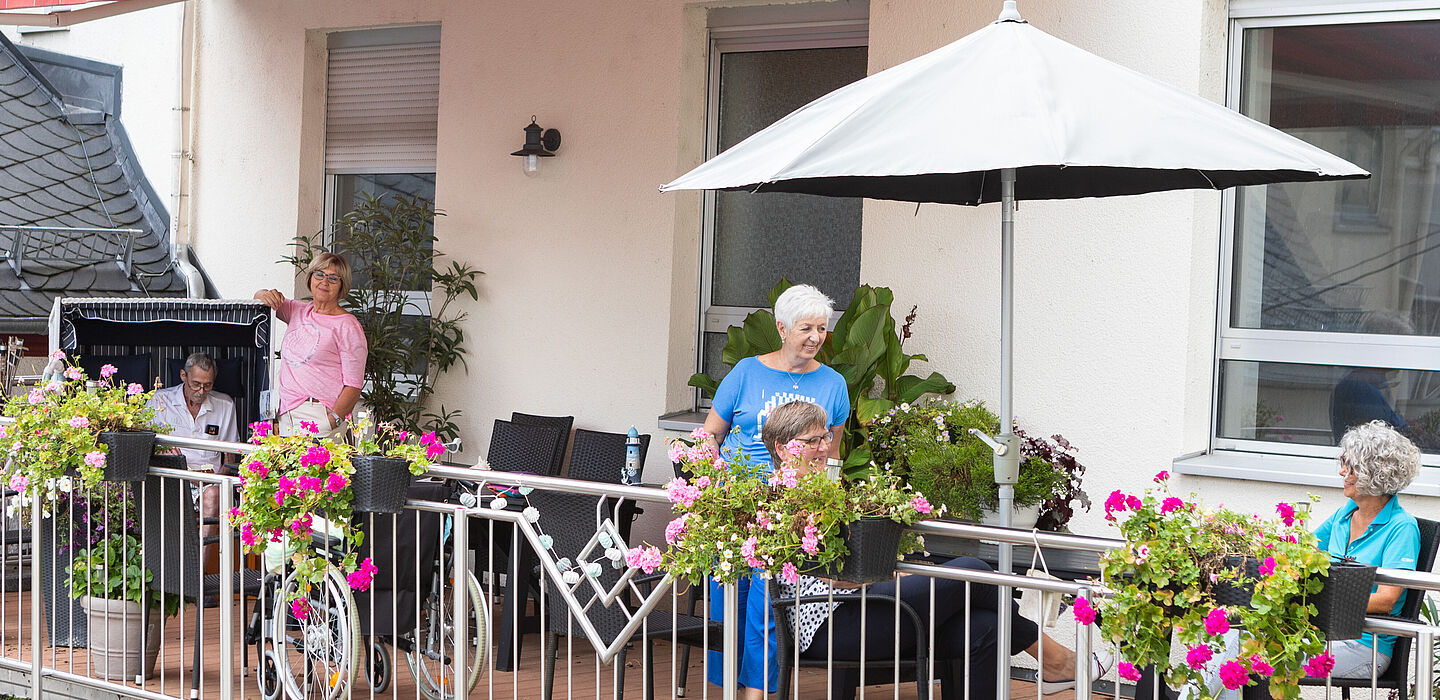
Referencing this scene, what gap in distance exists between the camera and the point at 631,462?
5.96 m

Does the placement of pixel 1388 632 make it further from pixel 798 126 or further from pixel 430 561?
pixel 430 561

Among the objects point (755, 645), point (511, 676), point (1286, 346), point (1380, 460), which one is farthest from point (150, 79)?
point (1380, 460)

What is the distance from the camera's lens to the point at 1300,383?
5.27 meters

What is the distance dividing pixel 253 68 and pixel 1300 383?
5.78 metres

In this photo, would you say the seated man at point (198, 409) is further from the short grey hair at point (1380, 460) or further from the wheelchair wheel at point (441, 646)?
the short grey hair at point (1380, 460)

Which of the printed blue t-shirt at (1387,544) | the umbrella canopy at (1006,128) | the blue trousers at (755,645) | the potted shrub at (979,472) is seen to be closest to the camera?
the umbrella canopy at (1006,128)

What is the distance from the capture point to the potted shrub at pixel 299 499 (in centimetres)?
416

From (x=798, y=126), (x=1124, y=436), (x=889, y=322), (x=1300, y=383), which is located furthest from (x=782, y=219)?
(x=798, y=126)

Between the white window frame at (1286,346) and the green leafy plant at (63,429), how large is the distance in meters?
3.80

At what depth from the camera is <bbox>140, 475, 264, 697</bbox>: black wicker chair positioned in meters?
4.73

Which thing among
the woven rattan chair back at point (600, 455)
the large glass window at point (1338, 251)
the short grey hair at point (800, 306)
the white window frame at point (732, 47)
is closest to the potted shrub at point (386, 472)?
the short grey hair at point (800, 306)

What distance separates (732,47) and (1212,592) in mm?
4437

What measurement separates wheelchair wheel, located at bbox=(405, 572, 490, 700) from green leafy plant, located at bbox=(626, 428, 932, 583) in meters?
1.02

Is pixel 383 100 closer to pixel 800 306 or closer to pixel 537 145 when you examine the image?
pixel 537 145
